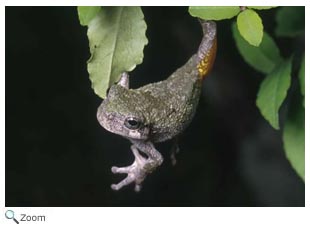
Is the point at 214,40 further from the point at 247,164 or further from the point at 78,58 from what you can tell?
the point at 247,164

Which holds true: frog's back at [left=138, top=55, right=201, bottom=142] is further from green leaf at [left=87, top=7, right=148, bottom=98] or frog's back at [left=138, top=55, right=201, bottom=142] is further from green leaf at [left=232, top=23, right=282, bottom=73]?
green leaf at [left=232, top=23, right=282, bottom=73]

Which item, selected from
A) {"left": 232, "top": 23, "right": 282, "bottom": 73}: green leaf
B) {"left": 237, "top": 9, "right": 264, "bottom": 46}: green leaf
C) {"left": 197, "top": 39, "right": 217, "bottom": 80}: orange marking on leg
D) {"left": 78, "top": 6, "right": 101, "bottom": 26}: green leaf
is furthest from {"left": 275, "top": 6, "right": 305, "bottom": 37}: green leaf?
{"left": 78, "top": 6, "right": 101, "bottom": 26}: green leaf

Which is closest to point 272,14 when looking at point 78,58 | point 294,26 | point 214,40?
point 294,26

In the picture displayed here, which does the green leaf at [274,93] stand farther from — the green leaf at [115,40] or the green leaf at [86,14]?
the green leaf at [86,14]

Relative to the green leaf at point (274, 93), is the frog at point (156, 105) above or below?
above

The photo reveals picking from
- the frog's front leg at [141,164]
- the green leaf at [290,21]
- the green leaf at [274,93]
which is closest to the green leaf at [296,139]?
the green leaf at [274,93]
